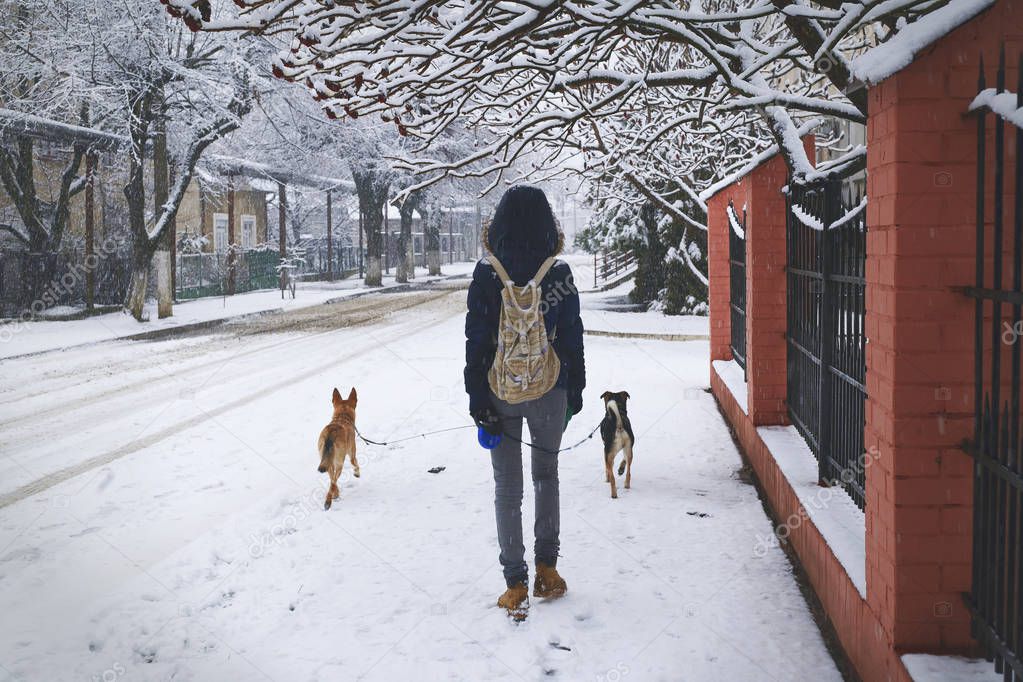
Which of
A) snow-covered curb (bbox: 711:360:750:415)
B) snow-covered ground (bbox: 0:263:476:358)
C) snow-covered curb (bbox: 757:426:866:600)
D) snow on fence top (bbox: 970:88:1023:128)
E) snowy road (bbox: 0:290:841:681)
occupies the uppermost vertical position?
snow on fence top (bbox: 970:88:1023:128)

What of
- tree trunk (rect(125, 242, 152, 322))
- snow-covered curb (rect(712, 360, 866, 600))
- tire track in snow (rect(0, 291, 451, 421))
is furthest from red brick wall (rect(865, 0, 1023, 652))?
tree trunk (rect(125, 242, 152, 322))

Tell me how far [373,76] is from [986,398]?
4581mm

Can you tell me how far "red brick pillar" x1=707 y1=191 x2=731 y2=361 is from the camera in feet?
36.0

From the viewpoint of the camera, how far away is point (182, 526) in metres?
5.82

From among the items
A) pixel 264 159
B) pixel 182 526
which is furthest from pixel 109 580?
pixel 264 159

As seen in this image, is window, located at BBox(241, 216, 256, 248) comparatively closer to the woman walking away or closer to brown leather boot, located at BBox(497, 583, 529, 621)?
the woman walking away

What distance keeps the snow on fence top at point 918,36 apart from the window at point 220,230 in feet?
131

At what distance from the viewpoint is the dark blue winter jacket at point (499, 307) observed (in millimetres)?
4309

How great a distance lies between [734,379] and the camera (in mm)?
9266

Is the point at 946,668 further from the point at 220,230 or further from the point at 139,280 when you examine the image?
the point at 220,230

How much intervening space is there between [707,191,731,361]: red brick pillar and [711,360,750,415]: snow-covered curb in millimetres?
257

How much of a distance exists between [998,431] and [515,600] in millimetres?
2361

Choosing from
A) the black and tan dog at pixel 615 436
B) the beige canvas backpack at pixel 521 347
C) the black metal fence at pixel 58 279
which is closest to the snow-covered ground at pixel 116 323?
the black metal fence at pixel 58 279

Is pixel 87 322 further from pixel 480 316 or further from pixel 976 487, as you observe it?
pixel 976 487
